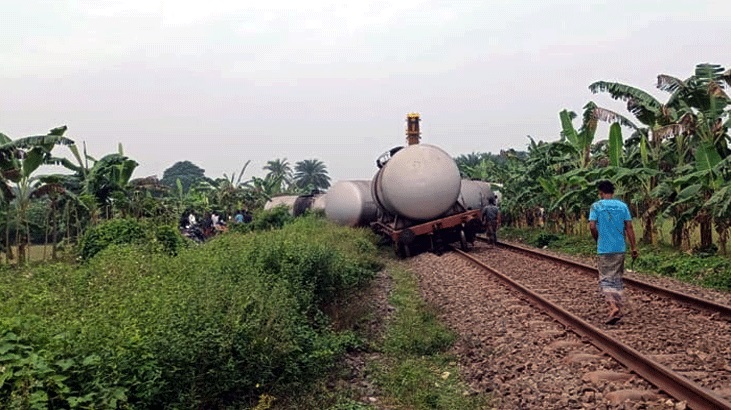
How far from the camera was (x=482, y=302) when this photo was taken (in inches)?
388

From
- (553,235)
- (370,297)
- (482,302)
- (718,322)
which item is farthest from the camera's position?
(553,235)

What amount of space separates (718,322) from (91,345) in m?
6.88

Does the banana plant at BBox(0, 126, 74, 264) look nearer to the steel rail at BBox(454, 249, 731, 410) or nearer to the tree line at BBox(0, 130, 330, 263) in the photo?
the tree line at BBox(0, 130, 330, 263)

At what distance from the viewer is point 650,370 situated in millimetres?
5340

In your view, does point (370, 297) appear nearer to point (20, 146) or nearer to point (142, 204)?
point (20, 146)

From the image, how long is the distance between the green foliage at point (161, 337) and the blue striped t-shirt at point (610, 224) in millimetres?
3402

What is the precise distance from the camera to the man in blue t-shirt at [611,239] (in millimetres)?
7777

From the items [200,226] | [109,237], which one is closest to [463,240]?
[109,237]

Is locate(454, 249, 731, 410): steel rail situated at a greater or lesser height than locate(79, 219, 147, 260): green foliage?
lesser

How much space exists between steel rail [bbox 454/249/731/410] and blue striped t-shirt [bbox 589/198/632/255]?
1.00 metres

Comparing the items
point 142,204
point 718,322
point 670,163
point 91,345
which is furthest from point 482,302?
point 142,204

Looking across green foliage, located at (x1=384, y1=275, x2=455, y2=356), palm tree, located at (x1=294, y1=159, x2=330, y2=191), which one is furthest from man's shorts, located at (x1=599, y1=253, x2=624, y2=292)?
palm tree, located at (x1=294, y1=159, x2=330, y2=191)

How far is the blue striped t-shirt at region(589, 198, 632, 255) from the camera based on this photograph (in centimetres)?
783

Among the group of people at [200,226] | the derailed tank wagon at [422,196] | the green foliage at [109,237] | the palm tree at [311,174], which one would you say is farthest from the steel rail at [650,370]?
the palm tree at [311,174]
